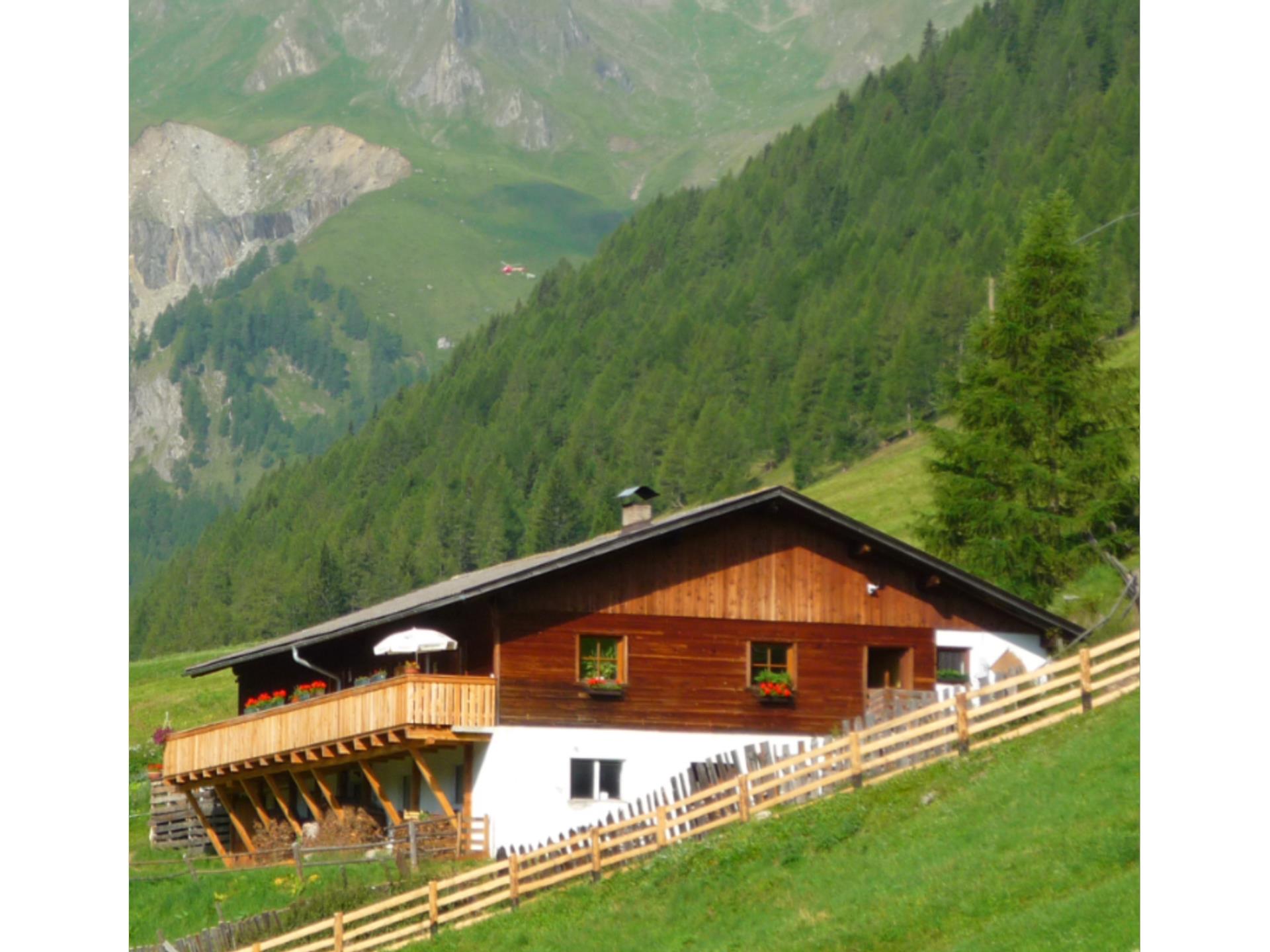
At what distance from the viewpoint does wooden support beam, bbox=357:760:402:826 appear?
126 ft

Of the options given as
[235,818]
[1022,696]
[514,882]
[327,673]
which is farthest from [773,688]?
[235,818]

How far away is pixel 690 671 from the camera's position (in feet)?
133

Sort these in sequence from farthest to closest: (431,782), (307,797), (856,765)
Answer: (307,797) < (431,782) < (856,765)

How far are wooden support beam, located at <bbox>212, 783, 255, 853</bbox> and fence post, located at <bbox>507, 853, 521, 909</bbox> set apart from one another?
14080mm

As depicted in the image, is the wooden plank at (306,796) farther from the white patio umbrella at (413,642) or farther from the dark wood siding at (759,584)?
the dark wood siding at (759,584)

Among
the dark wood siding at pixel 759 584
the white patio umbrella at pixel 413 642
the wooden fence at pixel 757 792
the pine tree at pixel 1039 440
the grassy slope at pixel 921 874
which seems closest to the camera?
the grassy slope at pixel 921 874

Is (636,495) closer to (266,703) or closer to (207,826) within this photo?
(266,703)

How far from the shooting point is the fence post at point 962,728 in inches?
1214

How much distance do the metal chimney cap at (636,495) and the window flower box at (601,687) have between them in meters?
5.01

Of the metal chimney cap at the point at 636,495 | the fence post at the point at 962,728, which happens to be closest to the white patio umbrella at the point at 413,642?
the metal chimney cap at the point at 636,495

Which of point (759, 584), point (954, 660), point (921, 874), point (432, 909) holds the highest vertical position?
point (759, 584)

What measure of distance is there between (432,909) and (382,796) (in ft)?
25.1
